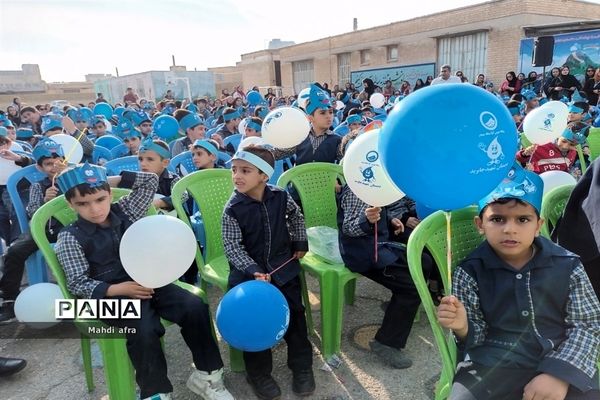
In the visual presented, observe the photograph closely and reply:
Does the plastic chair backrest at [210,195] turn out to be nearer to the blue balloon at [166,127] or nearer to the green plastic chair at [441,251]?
the green plastic chair at [441,251]

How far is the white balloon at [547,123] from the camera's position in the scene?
13.3 ft

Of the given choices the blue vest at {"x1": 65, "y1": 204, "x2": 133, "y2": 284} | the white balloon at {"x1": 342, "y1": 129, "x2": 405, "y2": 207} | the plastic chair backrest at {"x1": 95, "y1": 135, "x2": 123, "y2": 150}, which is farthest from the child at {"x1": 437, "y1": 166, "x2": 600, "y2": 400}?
the plastic chair backrest at {"x1": 95, "y1": 135, "x2": 123, "y2": 150}

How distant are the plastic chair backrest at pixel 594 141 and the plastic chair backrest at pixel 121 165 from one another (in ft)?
16.5

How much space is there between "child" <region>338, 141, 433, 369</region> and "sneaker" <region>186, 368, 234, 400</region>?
96 centimetres

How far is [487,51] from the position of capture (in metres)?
18.5

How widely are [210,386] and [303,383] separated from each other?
50 centimetres

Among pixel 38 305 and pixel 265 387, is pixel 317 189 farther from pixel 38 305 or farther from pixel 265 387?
pixel 38 305

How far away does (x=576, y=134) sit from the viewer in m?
4.55

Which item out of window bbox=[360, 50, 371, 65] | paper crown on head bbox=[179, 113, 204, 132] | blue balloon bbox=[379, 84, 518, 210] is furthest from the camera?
window bbox=[360, 50, 371, 65]

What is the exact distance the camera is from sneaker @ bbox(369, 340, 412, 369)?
2.38 meters

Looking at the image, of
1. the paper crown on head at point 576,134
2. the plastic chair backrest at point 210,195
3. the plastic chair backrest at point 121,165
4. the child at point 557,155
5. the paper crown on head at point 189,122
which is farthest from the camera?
the paper crown on head at point 189,122

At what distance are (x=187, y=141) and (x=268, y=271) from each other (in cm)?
322

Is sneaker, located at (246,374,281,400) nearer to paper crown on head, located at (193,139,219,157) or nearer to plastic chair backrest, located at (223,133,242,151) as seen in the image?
paper crown on head, located at (193,139,219,157)

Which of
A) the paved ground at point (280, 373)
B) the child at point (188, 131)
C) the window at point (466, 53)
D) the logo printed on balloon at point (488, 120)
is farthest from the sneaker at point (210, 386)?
the window at point (466, 53)
